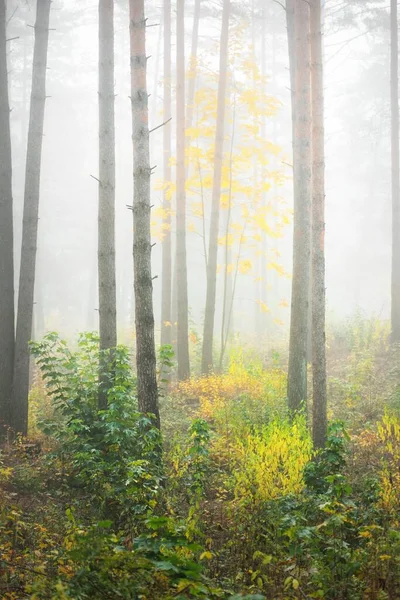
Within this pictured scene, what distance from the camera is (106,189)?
939cm

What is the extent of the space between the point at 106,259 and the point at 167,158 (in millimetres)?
9688

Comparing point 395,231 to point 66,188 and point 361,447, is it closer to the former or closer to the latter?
point 361,447

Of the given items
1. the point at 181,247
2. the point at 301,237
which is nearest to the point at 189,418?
the point at 301,237

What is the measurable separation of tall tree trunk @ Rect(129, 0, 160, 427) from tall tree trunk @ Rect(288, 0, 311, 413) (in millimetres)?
3356

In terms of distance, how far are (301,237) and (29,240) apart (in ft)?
18.4

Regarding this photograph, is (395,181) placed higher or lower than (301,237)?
higher

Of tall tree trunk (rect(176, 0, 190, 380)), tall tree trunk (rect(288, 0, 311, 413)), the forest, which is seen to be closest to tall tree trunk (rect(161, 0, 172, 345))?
the forest

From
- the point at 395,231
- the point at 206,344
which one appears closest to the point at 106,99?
the point at 206,344

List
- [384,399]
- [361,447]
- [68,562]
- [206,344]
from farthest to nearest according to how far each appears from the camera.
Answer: [206,344] < [384,399] < [361,447] < [68,562]

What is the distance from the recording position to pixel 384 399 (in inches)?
401

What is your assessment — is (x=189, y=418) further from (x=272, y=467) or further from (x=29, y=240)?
(x=29, y=240)

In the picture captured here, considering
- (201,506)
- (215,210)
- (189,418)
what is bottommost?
(201,506)

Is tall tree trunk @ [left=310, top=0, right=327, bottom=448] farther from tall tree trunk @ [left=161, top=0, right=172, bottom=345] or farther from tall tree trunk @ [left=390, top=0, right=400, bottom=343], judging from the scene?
tall tree trunk @ [left=390, top=0, right=400, bottom=343]

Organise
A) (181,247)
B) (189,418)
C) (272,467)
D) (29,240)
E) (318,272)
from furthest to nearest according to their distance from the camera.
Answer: (181,247) → (189,418) → (29,240) → (318,272) → (272,467)
